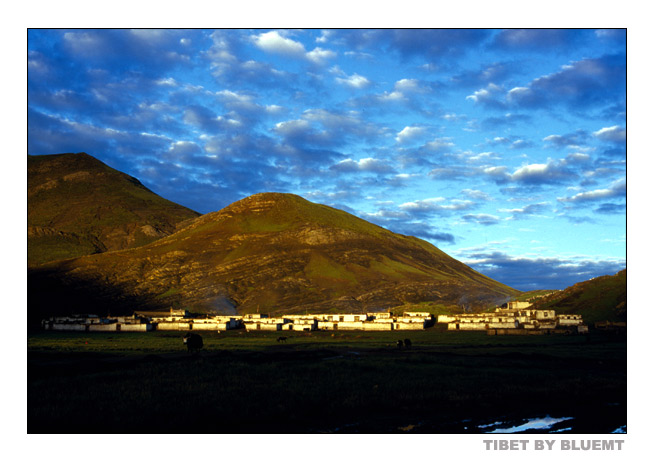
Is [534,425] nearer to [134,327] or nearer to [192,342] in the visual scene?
[192,342]

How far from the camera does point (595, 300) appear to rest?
505ft

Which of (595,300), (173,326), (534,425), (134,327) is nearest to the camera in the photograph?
(534,425)

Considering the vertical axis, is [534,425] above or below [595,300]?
above

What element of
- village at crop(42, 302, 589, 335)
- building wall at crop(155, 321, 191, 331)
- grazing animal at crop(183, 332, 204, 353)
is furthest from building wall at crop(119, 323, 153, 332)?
grazing animal at crop(183, 332, 204, 353)

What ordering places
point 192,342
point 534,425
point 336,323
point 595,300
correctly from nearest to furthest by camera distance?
point 534,425 → point 192,342 → point 595,300 → point 336,323

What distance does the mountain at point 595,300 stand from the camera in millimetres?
139625

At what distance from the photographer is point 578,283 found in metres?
182

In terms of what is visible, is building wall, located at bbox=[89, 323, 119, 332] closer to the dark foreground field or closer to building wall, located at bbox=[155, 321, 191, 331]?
building wall, located at bbox=[155, 321, 191, 331]

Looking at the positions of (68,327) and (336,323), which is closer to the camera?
(68,327)

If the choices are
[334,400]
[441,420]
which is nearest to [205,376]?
[334,400]

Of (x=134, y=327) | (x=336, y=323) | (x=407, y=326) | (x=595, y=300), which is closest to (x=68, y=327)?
(x=134, y=327)

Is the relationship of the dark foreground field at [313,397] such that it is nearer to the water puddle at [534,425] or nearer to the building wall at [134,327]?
the water puddle at [534,425]

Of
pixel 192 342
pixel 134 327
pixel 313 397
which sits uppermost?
pixel 313 397

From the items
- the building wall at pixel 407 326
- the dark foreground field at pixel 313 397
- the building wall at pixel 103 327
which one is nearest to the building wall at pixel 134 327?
the building wall at pixel 103 327
